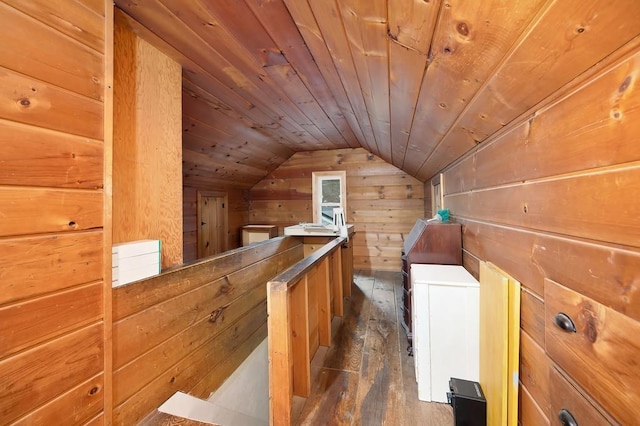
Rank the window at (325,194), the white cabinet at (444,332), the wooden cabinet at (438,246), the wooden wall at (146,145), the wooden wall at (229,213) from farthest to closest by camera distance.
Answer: the window at (325,194) < the wooden wall at (229,213) < the wooden cabinet at (438,246) < the white cabinet at (444,332) < the wooden wall at (146,145)

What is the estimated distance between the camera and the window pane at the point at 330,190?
4.61m

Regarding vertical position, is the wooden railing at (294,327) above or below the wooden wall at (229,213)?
below

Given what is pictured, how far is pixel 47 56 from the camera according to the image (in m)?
0.89

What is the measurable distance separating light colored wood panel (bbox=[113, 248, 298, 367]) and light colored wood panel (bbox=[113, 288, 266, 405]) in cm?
3

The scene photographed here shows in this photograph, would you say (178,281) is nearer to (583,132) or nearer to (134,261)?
(134,261)

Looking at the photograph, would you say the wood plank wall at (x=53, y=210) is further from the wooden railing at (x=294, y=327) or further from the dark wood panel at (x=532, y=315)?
the dark wood panel at (x=532, y=315)

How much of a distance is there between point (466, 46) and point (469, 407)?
1.60 m

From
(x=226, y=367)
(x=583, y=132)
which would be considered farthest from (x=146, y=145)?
(x=583, y=132)

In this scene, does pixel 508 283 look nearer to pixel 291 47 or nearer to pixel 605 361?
pixel 605 361

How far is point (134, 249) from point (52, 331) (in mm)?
415

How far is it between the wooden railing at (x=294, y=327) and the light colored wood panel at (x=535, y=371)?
1.00 metres

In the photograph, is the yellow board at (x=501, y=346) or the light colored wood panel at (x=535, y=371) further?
the yellow board at (x=501, y=346)

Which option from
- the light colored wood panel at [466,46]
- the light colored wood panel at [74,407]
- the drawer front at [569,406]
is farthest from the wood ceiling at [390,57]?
the light colored wood panel at [74,407]

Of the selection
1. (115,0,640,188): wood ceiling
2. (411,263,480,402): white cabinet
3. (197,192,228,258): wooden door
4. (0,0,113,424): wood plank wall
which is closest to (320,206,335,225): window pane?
(197,192,228,258): wooden door
